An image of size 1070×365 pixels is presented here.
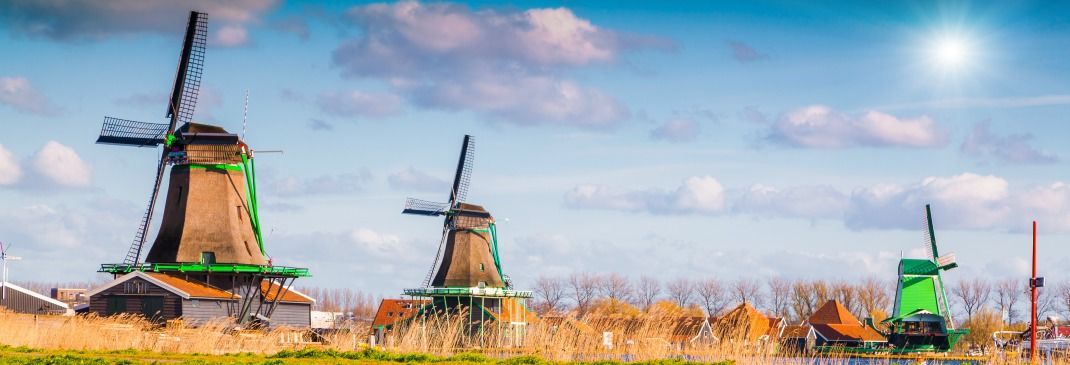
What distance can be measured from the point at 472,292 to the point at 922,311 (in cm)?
2735

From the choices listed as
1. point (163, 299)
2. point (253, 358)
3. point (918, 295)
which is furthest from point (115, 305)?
point (918, 295)

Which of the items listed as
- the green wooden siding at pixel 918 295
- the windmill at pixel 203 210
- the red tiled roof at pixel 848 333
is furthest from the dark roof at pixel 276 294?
the green wooden siding at pixel 918 295

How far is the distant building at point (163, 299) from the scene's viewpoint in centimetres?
3681

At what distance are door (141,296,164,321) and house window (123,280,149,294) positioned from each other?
34 centimetres

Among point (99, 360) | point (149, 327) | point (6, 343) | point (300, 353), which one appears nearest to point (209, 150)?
point (149, 327)

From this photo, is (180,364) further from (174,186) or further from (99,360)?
(174,186)

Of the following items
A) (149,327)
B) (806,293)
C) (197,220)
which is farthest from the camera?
(806,293)

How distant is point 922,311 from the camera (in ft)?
224

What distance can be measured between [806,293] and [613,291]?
1463cm

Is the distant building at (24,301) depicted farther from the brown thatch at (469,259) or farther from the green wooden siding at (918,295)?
the green wooden siding at (918,295)

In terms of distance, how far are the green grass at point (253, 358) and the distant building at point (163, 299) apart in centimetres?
1047

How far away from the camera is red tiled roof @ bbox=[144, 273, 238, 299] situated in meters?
37.0

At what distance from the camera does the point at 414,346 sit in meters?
28.9

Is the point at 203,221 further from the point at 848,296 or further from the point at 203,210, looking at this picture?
the point at 848,296
